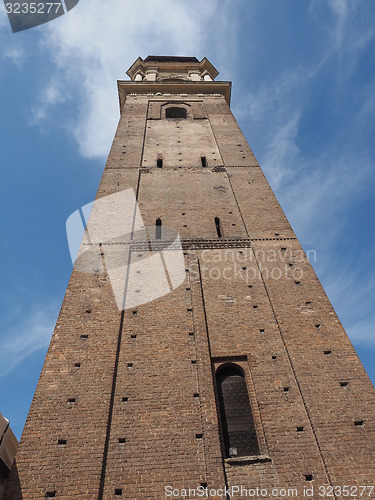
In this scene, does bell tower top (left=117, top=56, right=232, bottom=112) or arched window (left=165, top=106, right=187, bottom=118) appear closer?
arched window (left=165, top=106, right=187, bottom=118)

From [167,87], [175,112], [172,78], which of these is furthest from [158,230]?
[172,78]

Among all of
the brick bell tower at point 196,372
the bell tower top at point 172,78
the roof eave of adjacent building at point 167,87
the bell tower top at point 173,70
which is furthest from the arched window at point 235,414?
the bell tower top at point 173,70

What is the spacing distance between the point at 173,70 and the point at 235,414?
79.4ft

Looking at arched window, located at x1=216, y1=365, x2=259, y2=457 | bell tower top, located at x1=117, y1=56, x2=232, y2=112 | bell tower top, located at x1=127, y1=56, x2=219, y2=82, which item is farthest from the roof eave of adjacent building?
arched window, located at x1=216, y1=365, x2=259, y2=457

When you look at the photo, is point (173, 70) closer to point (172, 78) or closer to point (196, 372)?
point (172, 78)

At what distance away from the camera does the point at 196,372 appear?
6.69 m

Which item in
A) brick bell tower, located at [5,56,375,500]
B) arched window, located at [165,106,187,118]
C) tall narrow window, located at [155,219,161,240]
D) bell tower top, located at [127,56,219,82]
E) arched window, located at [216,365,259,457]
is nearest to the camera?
brick bell tower, located at [5,56,375,500]

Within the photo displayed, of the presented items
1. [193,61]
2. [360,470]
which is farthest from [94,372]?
[193,61]

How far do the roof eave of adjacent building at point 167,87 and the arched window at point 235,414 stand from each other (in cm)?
1726

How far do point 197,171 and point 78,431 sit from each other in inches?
360

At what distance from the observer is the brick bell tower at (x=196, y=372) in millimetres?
5328

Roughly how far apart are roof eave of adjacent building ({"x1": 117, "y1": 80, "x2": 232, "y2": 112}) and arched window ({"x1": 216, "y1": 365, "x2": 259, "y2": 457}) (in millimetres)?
17260

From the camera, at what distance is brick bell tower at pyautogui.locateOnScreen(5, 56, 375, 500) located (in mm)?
5328

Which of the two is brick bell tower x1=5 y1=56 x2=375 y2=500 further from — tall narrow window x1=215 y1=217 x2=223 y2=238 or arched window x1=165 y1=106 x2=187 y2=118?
arched window x1=165 y1=106 x2=187 y2=118
